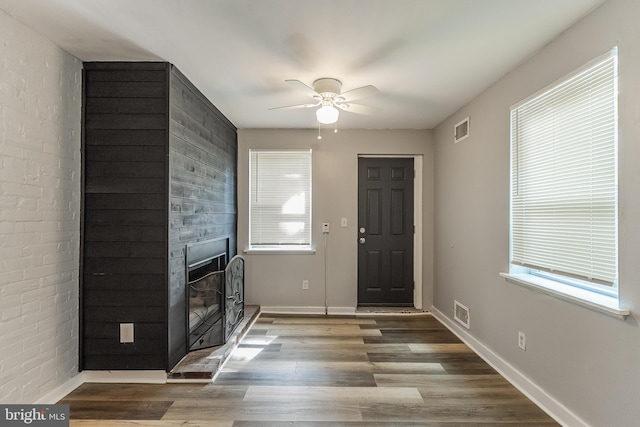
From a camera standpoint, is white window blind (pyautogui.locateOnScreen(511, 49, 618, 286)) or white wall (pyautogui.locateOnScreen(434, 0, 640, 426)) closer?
white wall (pyautogui.locateOnScreen(434, 0, 640, 426))

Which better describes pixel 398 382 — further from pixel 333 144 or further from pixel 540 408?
pixel 333 144

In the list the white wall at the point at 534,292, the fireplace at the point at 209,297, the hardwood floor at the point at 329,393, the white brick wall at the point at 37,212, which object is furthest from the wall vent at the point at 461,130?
the white brick wall at the point at 37,212

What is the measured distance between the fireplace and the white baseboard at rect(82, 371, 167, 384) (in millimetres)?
388

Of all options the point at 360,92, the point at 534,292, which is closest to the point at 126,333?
the point at 360,92

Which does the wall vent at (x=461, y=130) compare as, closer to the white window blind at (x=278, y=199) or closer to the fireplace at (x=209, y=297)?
the white window blind at (x=278, y=199)

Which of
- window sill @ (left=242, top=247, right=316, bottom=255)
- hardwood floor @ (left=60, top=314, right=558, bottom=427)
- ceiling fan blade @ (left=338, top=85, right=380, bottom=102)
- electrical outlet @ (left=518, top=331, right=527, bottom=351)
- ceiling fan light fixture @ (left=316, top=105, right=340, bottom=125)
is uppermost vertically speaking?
ceiling fan blade @ (left=338, top=85, right=380, bottom=102)

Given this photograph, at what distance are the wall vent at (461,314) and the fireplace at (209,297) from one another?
7.80 ft

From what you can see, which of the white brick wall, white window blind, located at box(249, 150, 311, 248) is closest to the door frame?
white window blind, located at box(249, 150, 311, 248)

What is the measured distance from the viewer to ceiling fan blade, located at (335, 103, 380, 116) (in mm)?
3002

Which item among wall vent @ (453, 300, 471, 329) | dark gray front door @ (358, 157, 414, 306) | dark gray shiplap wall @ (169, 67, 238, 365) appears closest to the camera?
dark gray shiplap wall @ (169, 67, 238, 365)

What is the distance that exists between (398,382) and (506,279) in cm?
118

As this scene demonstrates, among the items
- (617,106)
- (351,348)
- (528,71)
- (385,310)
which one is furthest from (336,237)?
(617,106)

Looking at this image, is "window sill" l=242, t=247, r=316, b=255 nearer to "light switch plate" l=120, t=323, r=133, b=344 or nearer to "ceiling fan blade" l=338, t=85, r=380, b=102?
"light switch plate" l=120, t=323, r=133, b=344

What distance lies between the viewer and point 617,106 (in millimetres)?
1617
